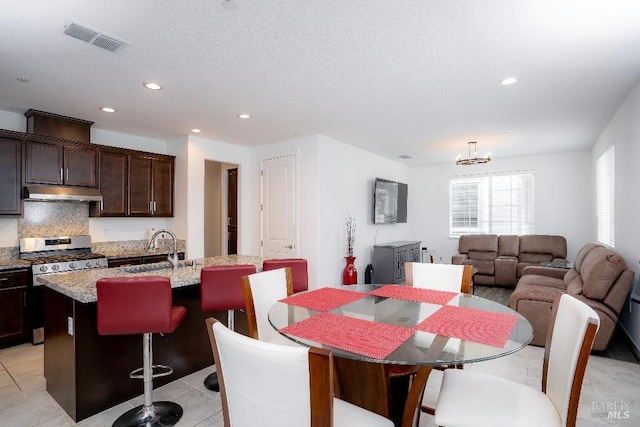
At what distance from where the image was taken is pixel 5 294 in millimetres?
3412

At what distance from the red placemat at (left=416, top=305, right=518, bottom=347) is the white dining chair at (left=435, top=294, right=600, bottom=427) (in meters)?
0.22

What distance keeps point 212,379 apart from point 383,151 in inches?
191

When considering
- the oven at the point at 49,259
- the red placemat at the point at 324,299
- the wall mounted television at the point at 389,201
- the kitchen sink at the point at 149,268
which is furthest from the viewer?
the wall mounted television at the point at 389,201

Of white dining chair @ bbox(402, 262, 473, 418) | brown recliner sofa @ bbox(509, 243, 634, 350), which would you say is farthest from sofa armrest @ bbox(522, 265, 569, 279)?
white dining chair @ bbox(402, 262, 473, 418)

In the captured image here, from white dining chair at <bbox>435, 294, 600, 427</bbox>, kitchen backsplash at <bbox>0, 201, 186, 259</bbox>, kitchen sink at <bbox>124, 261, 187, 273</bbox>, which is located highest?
kitchen backsplash at <bbox>0, 201, 186, 259</bbox>

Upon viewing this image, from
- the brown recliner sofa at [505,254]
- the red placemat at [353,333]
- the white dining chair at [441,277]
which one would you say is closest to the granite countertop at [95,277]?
the red placemat at [353,333]

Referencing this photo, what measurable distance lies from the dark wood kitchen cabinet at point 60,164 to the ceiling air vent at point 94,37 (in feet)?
7.43

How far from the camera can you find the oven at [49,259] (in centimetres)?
360

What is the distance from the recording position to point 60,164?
4031mm

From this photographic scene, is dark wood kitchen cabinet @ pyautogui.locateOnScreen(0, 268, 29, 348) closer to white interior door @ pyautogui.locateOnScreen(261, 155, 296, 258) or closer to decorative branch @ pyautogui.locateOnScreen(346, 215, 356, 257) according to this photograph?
white interior door @ pyautogui.locateOnScreen(261, 155, 296, 258)

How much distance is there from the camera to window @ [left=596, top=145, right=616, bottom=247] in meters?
4.37

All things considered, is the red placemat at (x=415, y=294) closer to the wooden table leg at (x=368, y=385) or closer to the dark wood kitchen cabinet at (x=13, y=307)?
the wooden table leg at (x=368, y=385)

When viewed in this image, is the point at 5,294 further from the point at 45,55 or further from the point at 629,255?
the point at 629,255

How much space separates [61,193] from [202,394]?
3.07 meters
